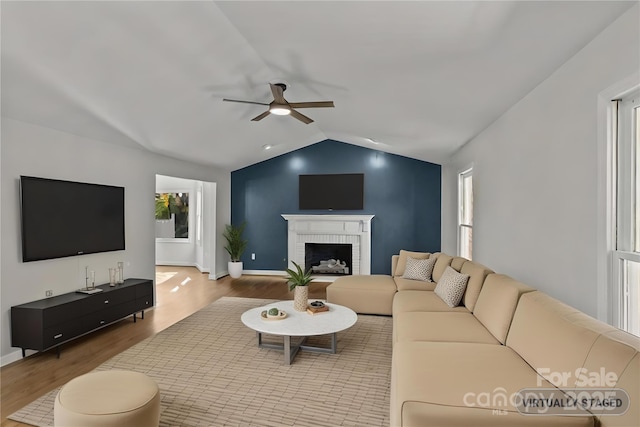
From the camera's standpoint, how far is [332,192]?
25.3 ft

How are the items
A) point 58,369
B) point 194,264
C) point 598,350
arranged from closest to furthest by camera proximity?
point 598,350, point 58,369, point 194,264

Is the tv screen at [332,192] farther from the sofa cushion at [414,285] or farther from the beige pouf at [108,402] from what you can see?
the beige pouf at [108,402]

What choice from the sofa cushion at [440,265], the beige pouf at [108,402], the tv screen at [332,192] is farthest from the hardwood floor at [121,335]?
the sofa cushion at [440,265]

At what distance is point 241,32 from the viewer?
3.04m

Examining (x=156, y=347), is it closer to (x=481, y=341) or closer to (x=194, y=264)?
(x=481, y=341)

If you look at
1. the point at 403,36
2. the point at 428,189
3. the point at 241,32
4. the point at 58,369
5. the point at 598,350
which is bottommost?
the point at 58,369

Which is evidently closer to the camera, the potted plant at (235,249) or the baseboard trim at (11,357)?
the baseboard trim at (11,357)

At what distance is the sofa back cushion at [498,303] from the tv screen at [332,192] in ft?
15.0

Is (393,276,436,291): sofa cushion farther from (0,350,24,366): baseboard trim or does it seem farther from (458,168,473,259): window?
(0,350,24,366): baseboard trim

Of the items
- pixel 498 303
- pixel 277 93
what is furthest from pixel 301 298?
pixel 277 93

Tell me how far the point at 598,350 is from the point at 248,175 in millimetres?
7373

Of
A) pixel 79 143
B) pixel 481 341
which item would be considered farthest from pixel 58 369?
pixel 481 341

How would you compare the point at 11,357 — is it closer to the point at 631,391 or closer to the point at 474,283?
the point at 474,283

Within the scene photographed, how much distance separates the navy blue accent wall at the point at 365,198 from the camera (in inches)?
292
